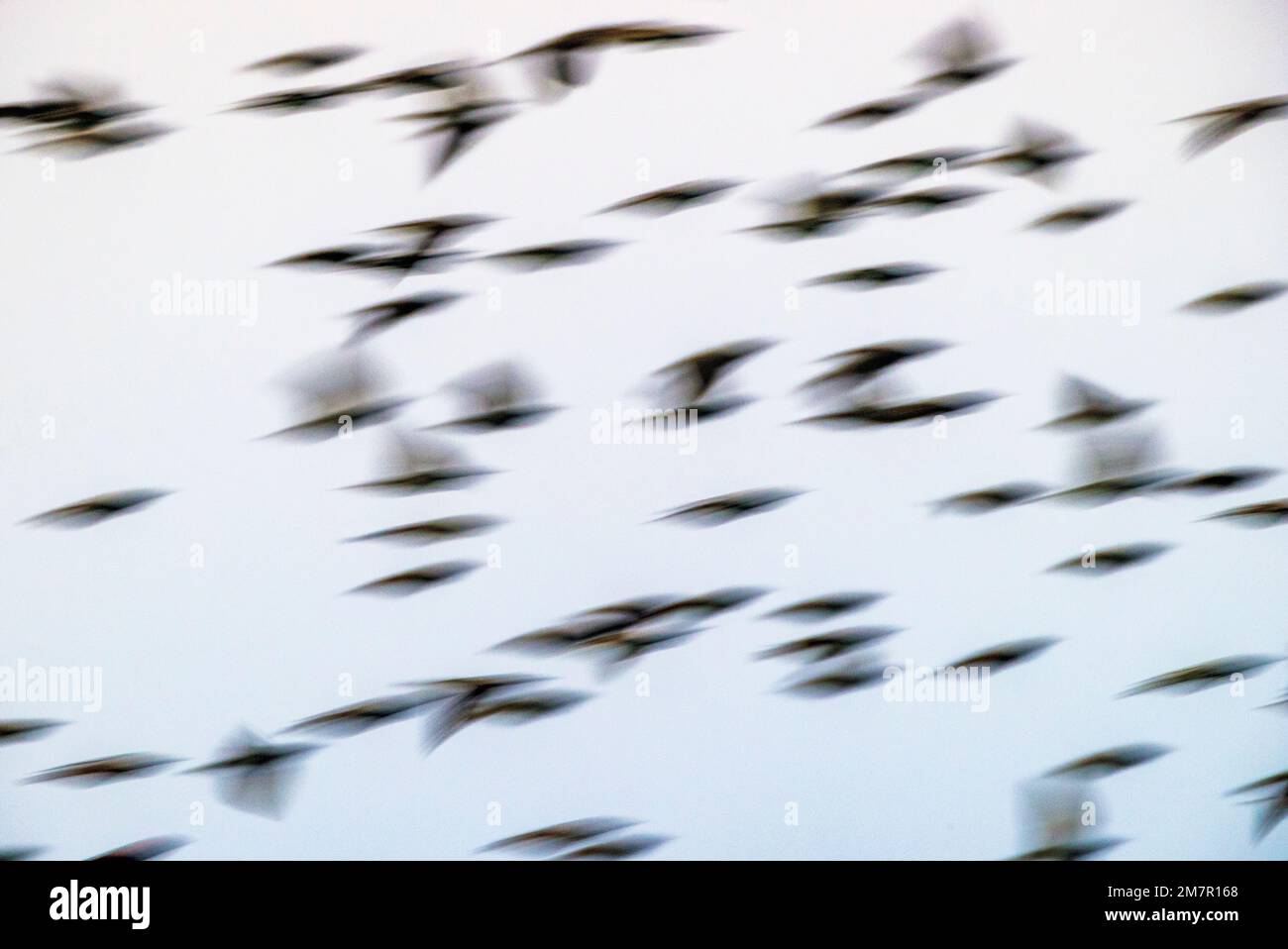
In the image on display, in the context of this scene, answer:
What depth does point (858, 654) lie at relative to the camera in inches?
55.4

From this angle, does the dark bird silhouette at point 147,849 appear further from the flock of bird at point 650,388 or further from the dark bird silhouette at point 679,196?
the dark bird silhouette at point 679,196

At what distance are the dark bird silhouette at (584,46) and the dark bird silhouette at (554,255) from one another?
272 mm

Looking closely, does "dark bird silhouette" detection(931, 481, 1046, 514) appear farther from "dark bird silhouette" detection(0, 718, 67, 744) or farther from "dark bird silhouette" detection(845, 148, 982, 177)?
"dark bird silhouette" detection(0, 718, 67, 744)

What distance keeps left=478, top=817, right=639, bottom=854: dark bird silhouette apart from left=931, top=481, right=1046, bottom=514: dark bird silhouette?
81 centimetres

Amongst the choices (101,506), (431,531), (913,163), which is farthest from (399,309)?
(913,163)

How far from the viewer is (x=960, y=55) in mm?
1376

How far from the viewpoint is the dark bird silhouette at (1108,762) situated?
1.42 metres

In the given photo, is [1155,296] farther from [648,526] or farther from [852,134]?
[648,526]

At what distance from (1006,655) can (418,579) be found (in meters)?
1.05

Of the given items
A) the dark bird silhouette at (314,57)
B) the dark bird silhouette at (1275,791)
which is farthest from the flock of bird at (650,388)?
the dark bird silhouette at (1275,791)

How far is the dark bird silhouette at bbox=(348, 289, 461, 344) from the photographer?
4.50ft

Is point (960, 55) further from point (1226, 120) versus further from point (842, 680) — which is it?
point (842, 680)

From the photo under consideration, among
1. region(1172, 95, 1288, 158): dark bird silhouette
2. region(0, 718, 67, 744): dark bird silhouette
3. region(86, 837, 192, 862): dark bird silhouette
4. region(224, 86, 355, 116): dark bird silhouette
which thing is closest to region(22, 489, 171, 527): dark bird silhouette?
region(0, 718, 67, 744): dark bird silhouette
